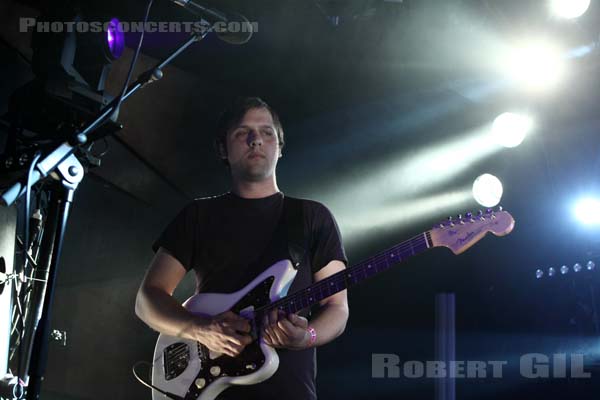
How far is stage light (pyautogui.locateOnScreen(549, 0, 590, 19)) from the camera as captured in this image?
3062 mm

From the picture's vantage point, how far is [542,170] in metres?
4.04

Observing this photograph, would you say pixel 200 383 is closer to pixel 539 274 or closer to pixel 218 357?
pixel 218 357

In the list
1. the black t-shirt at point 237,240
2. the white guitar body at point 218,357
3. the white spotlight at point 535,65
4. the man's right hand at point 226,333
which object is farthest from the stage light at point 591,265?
the man's right hand at point 226,333

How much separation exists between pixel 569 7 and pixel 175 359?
273 centimetres

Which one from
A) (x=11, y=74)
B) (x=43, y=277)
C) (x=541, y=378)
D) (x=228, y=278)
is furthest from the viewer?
(x=541, y=378)

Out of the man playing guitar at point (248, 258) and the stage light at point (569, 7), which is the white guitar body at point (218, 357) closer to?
the man playing guitar at point (248, 258)

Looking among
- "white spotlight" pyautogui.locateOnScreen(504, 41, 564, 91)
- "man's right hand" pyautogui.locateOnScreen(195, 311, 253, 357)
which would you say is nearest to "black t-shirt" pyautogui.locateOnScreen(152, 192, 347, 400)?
"man's right hand" pyautogui.locateOnScreen(195, 311, 253, 357)

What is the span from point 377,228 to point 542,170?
1251 millimetres

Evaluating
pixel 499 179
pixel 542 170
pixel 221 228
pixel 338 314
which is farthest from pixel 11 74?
pixel 542 170

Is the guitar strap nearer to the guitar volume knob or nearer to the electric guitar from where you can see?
the electric guitar

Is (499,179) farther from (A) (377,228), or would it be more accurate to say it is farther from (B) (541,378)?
(B) (541,378)

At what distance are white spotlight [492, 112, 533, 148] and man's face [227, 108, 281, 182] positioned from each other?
2.12 metres

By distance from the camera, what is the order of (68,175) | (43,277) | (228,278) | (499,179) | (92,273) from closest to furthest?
(68,175) < (228,278) < (43,277) < (92,273) < (499,179)

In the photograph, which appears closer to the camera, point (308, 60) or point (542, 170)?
point (308, 60)
